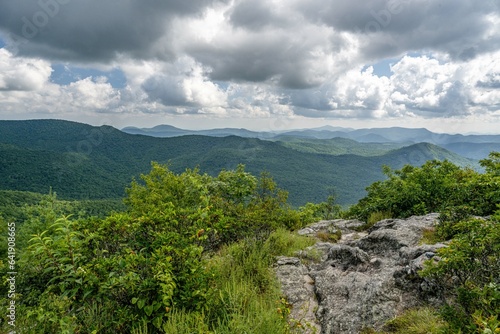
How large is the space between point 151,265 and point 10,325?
2.10m

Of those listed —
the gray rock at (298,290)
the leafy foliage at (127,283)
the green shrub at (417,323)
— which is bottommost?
the gray rock at (298,290)

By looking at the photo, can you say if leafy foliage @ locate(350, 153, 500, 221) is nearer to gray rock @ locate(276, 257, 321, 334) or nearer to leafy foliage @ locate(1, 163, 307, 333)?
gray rock @ locate(276, 257, 321, 334)

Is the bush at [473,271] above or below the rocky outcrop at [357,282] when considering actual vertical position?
above

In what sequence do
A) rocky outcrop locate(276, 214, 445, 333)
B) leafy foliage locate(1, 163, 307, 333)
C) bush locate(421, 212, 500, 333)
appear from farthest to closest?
rocky outcrop locate(276, 214, 445, 333), leafy foliage locate(1, 163, 307, 333), bush locate(421, 212, 500, 333)

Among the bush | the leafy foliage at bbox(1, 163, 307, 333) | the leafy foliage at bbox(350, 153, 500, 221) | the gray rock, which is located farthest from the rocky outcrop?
the leafy foliage at bbox(350, 153, 500, 221)

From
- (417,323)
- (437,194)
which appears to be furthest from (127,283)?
(437,194)

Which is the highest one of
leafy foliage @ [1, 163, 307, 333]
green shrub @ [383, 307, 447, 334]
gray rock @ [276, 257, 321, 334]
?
leafy foliage @ [1, 163, 307, 333]

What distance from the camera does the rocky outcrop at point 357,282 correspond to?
536 centimetres

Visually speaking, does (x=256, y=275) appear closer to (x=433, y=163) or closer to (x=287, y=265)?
(x=287, y=265)

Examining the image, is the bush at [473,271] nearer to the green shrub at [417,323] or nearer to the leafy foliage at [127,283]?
the green shrub at [417,323]

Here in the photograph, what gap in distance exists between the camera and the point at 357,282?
6441 millimetres

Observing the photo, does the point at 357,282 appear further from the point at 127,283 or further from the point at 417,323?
the point at 127,283

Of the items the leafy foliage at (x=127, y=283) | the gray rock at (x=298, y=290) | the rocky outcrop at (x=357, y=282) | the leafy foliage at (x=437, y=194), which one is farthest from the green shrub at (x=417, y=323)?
the leafy foliage at (x=437, y=194)

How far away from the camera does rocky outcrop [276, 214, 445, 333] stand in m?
5.36
